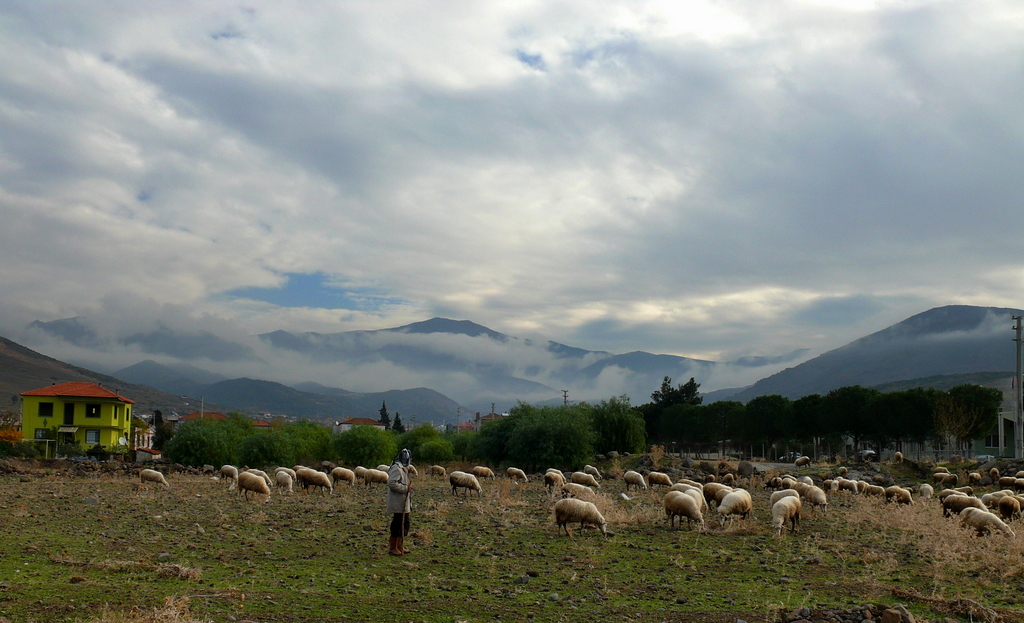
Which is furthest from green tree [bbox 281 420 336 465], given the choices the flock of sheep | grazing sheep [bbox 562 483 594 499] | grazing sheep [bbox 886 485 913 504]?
grazing sheep [bbox 886 485 913 504]

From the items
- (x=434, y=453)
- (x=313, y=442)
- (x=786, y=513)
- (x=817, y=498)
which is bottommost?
(x=434, y=453)

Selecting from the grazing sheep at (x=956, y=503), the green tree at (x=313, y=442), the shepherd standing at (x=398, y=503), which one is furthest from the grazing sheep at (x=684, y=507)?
the green tree at (x=313, y=442)

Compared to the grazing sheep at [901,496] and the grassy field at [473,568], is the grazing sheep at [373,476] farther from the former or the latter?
the grazing sheep at [901,496]

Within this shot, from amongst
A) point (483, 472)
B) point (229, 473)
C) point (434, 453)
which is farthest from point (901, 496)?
point (434, 453)

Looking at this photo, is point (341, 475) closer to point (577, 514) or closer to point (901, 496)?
point (577, 514)

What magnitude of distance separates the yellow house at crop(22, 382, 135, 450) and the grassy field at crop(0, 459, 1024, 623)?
65.4m

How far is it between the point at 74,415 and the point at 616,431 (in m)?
56.5

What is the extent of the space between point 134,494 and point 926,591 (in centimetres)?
2607

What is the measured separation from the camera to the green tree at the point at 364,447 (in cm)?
6581

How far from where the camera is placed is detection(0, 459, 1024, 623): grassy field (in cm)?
1017

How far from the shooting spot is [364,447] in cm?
6606

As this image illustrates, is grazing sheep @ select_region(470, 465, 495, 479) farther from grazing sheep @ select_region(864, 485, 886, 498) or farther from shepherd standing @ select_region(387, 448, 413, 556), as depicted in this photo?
shepherd standing @ select_region(387, 448, 413, 556)

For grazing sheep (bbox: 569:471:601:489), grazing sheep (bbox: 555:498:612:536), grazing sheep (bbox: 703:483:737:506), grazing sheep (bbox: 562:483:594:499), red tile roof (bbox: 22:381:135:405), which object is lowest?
grazing sheep (bbox: 569:471:601:489)

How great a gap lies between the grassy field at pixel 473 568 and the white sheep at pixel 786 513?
582mm
